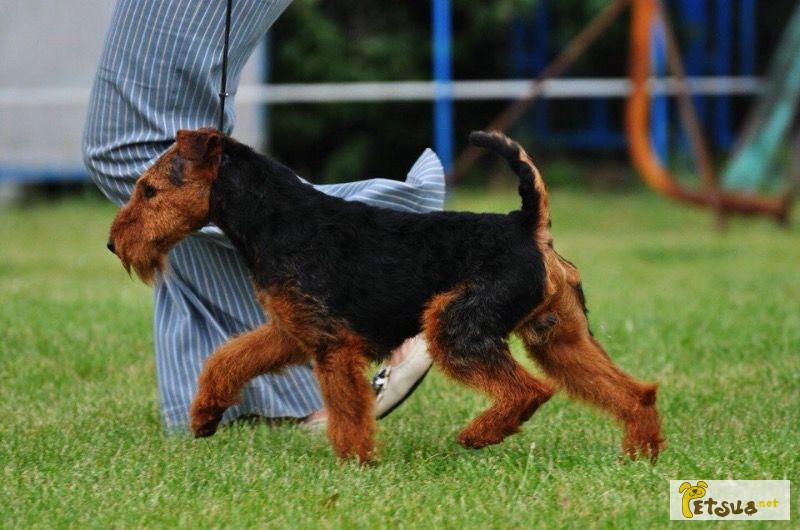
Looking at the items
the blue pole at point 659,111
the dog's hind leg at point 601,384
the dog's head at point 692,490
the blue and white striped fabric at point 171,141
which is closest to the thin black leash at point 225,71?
the blue and white striped fabric at point 171,141

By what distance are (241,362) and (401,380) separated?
0.71m

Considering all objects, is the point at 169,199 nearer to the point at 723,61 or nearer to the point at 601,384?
the point at 601,384

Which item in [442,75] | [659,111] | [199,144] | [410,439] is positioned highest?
[199,144]

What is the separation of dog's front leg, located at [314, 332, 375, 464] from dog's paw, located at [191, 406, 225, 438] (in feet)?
1.57

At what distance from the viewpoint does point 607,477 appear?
3.70 metres

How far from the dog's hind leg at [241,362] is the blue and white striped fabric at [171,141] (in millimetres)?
358

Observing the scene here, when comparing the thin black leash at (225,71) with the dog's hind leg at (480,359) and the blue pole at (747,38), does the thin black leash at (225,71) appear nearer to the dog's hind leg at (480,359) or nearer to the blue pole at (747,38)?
the dog's hind leg at (480,359)

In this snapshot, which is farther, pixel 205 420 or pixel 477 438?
pixel 205 420

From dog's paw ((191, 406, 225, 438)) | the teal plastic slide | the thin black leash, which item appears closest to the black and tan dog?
dog's paw ((191, 406, 225, 438))

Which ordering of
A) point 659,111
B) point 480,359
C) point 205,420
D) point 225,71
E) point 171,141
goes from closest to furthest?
point 480,359
point 205,420
point 225,71
point 171,141
point 659,111

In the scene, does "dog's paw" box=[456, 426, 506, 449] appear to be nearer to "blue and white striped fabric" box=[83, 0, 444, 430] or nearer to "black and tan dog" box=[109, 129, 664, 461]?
"black and tan dog" box=[109, 129, 664, 461]

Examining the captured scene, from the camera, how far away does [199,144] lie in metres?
3.96

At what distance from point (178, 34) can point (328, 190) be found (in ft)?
2.53

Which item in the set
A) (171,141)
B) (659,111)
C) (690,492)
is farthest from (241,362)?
(659,111)
